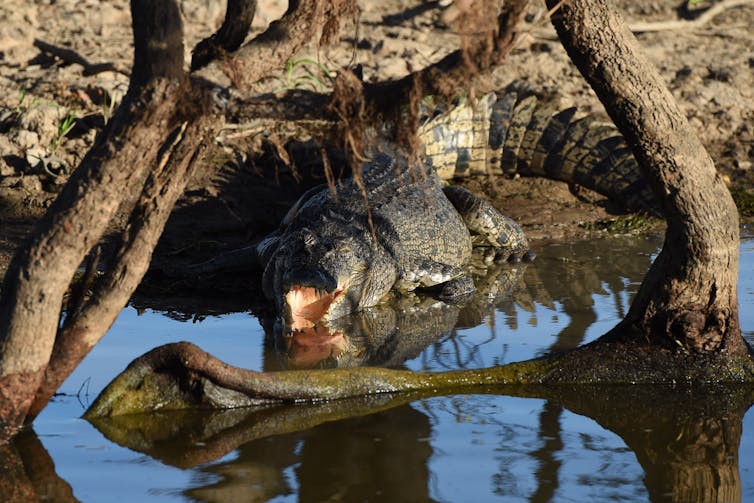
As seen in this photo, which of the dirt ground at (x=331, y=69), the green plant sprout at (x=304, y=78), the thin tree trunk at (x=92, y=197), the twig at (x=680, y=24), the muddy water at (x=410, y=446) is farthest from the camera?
the twig at (x=680, y=24)

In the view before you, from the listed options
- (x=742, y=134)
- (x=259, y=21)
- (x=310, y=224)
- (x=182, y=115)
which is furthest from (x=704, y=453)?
(x=259, y=21)

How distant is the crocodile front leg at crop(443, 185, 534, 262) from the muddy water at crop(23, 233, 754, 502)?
216 centimetres

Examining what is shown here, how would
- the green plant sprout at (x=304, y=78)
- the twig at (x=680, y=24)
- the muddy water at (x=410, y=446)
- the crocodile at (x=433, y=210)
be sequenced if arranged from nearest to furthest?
the muddy water at (x=410, y=446), the crocodile at (x=433, y=210), the green plant sprout at (x=304, y=78), the twig at (x=680, y=24)

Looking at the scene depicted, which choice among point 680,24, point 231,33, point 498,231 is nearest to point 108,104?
point 498,231

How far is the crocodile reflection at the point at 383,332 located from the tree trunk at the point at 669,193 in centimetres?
118

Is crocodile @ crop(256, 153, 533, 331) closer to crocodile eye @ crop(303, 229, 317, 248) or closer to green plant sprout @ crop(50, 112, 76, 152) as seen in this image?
crocodile eye @ crop(303, 229, 317, 248)

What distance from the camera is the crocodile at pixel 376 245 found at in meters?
5.83

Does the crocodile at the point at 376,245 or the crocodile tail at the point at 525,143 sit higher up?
the crocodile tail at the point at 525,143

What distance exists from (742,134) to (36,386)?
7319mm

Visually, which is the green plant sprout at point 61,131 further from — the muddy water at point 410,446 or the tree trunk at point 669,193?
the tree trunk at point 669,193

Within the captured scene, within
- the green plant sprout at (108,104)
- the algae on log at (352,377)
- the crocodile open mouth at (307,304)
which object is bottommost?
the algae on log at (352,377)

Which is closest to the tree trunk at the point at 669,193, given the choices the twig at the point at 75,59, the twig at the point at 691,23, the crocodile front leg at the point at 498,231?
the crocodile front leg at the point at 498,231

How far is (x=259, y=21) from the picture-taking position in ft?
33.0

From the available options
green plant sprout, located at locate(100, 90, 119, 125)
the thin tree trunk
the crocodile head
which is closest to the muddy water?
the thin tree trunk
